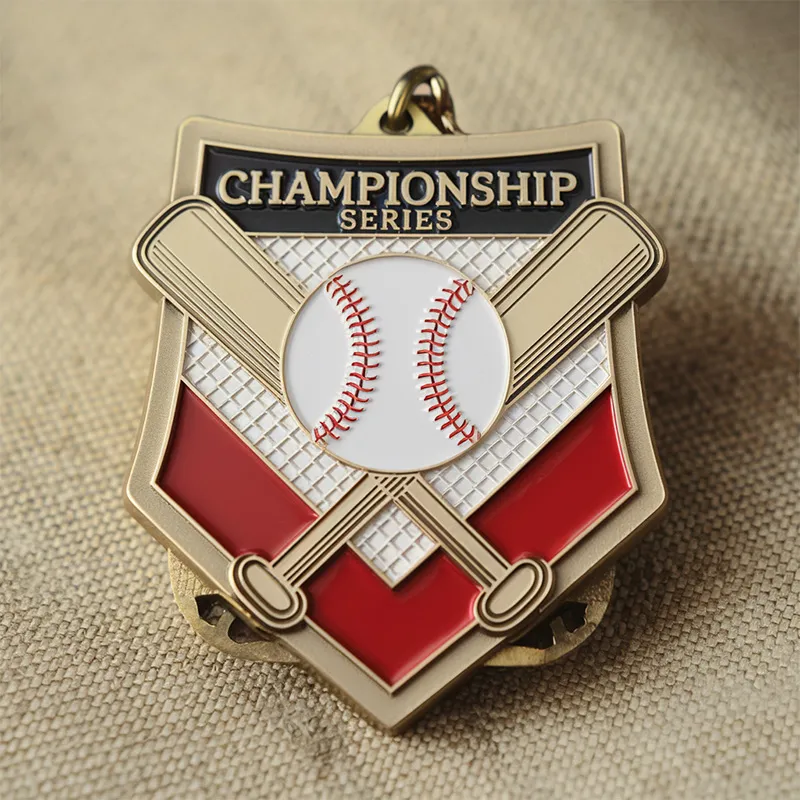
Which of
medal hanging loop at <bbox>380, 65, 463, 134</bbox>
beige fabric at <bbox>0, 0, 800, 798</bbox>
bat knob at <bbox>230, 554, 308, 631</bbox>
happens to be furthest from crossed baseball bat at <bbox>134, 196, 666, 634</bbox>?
medal hanging loop at <bbox>380, 65, 463, 134</bbox>

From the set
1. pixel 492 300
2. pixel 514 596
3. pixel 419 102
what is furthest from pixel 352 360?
pixel 419 102

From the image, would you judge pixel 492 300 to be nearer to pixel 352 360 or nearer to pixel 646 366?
pixel 352 360

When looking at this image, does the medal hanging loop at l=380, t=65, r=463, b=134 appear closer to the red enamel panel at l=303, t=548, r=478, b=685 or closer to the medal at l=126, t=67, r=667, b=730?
the medal at l=126, t=67, r=667, b=730

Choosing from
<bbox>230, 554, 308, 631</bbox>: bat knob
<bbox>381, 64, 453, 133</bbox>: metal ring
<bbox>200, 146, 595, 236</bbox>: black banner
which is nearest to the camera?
<bbox>230, 554, 308, 631</bbox>: bat knob

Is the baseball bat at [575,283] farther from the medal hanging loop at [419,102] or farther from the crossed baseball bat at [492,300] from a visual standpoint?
the medal hanging loop at [419,102]

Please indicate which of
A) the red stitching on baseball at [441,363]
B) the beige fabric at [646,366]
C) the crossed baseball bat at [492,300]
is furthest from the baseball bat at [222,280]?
the beige fabric at [646,366]

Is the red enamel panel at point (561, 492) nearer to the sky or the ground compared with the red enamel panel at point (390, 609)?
nearer to the sky

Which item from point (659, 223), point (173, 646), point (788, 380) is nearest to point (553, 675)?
point (173, 646)
